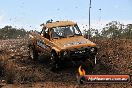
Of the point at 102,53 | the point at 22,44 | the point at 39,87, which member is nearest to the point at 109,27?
the point at 22,44

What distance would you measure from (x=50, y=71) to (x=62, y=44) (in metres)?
1.31

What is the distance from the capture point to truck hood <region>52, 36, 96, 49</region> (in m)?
17.2

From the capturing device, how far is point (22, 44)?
2453cm

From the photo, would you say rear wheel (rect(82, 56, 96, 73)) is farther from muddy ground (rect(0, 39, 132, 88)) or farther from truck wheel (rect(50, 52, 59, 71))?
truck wheel (rect(50, 52, 59, 71))

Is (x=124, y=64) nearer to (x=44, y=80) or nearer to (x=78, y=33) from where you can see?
(x=78, y=33)

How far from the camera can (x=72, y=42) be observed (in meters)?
17.5

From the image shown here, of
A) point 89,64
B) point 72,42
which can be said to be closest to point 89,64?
point 89,64

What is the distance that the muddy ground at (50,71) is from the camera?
51.7 feet

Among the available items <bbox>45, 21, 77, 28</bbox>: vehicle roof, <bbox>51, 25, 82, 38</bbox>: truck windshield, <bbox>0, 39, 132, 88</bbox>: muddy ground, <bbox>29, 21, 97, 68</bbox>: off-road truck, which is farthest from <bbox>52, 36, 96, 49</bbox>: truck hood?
<bbox>0, 39, 132, 88</bbox>: muddy ground

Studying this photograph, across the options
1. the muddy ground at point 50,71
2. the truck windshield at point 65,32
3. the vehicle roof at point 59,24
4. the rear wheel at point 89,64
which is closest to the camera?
the muddy ground at point 50,71

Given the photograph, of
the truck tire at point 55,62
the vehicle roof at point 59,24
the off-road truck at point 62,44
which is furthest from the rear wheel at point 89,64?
the vehicle roof at point 59,24

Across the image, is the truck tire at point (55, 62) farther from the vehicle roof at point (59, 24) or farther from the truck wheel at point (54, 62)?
the vehicle roof at point (59, 24)

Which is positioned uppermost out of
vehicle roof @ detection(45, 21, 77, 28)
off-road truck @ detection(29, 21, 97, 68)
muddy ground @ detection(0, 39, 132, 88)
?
vehicle roof @ detection(45, 21, 77, 28)

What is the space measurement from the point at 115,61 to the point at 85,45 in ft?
7.34
